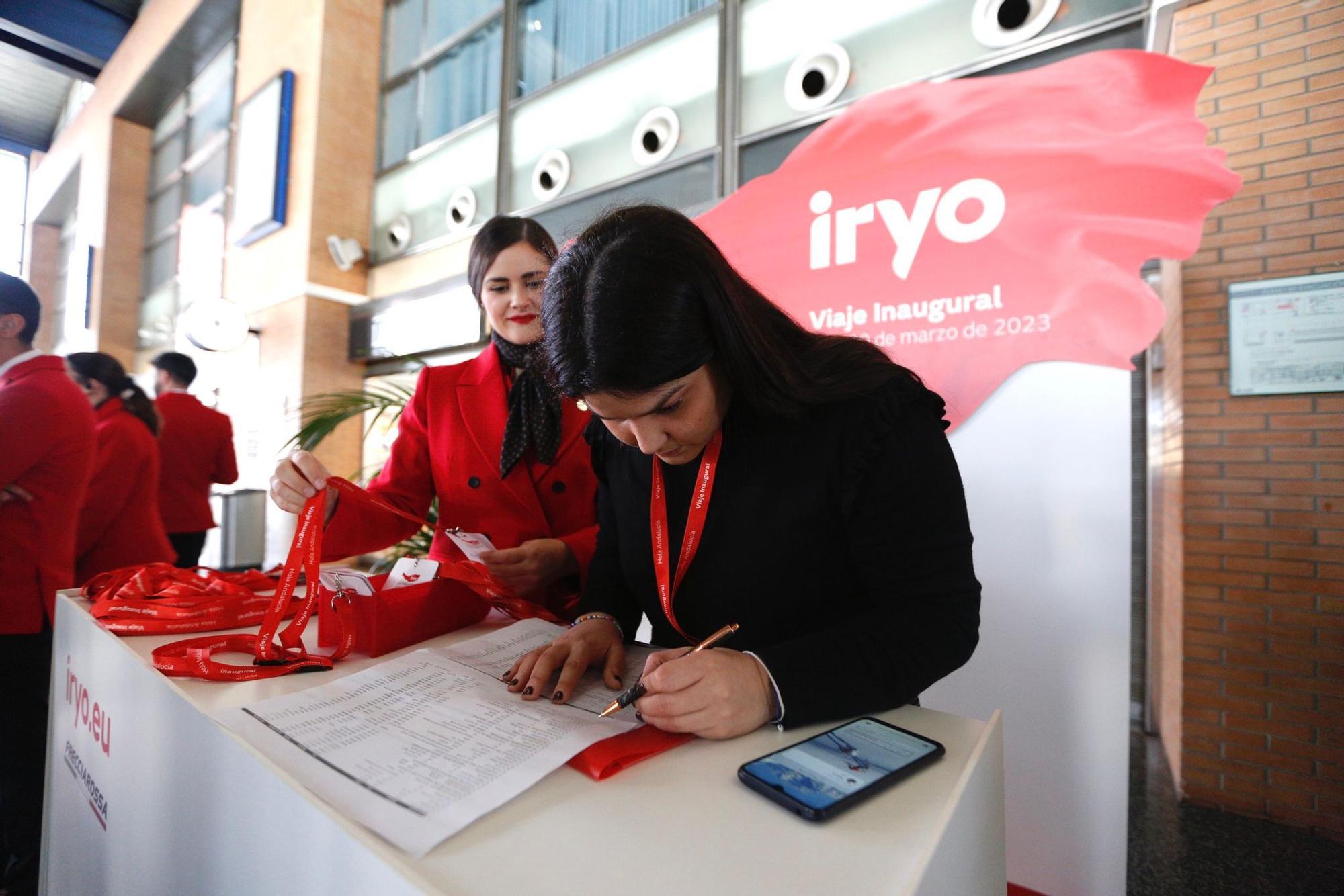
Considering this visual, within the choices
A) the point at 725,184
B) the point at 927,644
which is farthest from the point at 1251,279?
the point at 927,644

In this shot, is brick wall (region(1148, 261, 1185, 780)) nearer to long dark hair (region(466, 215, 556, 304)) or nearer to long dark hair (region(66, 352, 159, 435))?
long dark hair (region(466, 215, 556, 304))

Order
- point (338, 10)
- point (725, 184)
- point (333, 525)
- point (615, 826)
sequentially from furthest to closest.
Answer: point (338, 10) < point (725, 184) < point (333, 525) < point (615, 826)

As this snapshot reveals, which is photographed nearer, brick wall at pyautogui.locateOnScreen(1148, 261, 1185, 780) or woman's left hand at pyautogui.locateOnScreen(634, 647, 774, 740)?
woman's left hand at pyautogui.locateOnScreen(634, 647, 774, 740)

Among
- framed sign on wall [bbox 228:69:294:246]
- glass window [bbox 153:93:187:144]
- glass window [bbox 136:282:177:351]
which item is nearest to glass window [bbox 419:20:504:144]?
framed sign on wall [bbox 228:69:294:246]

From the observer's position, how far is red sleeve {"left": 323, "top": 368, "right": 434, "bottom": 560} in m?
1.49

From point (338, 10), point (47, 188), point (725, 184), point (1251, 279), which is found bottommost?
point (1251, 279)

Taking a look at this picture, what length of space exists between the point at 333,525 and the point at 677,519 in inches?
31.9

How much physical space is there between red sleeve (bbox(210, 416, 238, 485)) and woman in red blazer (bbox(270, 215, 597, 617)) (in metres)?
2.83

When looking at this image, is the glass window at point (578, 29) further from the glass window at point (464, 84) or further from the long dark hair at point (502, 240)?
the long dark hair at point (502, 240)

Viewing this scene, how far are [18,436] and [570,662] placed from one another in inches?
73.5

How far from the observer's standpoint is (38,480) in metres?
1.85

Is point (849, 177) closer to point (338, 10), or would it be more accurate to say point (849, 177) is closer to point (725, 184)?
point (725, 184)

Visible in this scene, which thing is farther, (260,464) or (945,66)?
(260,464)

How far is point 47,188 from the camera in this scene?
1235 cm
